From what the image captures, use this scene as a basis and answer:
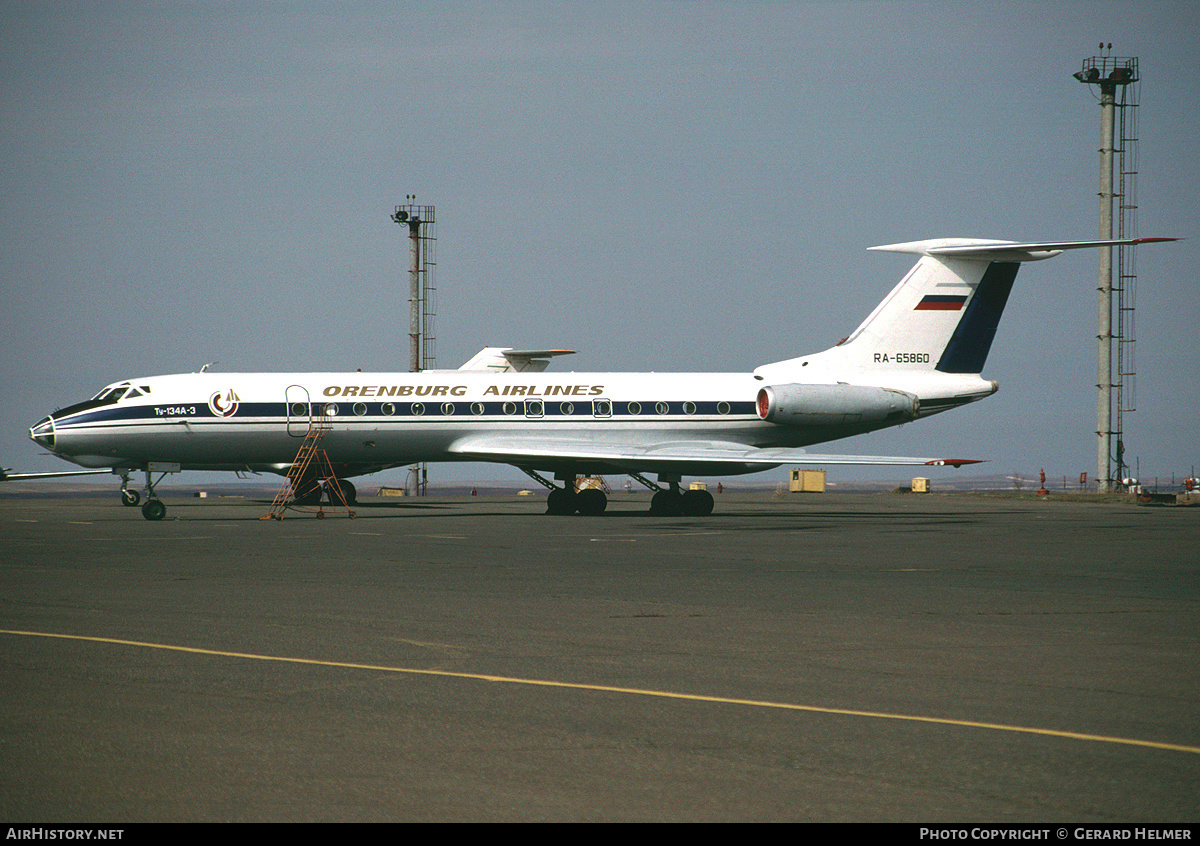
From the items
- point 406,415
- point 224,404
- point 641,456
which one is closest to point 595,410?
point 641,456

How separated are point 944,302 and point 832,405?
437 centimetres

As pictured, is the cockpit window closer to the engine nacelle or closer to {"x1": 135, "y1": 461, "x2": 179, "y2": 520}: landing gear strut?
{"x1": 135, "y1": 461, "x2": 179, "y2": 520}: landing gear strut

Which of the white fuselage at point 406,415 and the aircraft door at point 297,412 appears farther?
the aircraft door at point 297,412

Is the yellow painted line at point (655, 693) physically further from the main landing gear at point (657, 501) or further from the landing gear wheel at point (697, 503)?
the landing gear wheel at point (697, 503)

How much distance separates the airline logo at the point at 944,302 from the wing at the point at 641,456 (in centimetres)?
556

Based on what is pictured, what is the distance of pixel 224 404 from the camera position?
3044cm

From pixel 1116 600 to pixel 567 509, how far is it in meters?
21.9

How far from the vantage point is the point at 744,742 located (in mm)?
5977

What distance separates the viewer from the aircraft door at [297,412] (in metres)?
30.8

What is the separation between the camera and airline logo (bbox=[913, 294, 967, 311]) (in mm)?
32719

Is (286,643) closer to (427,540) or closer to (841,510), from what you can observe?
(427,540)

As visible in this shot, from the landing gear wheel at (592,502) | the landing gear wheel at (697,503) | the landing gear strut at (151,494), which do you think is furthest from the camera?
the landing gear wheel at (592,502)

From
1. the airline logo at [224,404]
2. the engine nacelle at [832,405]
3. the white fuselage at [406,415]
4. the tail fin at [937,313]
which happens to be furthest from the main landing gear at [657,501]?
the airline logo at [224,404]

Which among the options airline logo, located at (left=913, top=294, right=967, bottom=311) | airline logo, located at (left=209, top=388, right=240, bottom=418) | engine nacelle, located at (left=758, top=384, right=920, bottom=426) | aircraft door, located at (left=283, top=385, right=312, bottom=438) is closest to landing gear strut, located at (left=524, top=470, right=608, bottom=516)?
engine nacelle, located at (left=758, top=384, right=920, bottom=426)
